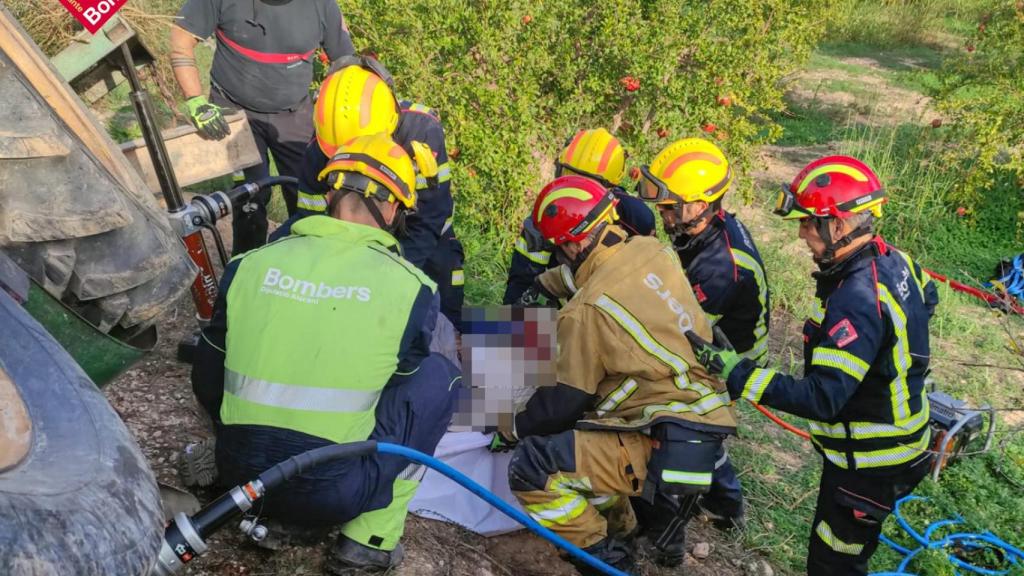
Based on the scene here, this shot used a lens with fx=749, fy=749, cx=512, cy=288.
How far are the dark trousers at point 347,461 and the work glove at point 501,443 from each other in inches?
27.9

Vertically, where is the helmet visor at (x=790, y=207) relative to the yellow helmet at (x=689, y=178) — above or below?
above

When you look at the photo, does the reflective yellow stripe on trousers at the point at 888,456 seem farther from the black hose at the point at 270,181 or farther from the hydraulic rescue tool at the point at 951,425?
the black hose at the point at 270,181

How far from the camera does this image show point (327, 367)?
7.61 feet

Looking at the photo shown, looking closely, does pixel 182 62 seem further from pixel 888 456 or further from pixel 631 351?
pixel 888 456

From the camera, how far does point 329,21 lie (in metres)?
4.92

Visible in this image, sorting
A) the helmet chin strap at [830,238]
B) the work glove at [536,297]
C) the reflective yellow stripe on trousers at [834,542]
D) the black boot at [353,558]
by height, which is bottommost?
the reflective yellow stripe on trousers at [834,542]

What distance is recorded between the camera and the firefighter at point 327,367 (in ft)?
7.64

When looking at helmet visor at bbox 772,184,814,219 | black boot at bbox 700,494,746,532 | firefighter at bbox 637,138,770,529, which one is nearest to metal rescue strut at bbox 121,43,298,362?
firefighter at bbox 637,138,770,529

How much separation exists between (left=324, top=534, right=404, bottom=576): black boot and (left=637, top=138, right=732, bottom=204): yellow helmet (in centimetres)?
224

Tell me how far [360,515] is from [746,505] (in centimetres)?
239

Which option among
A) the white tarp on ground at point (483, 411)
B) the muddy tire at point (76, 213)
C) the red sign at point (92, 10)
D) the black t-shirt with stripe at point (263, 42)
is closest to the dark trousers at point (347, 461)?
the white tarp on ground at point (483, 411)

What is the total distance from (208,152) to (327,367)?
2580mm

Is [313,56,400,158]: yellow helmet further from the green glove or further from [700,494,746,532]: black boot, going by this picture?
[700,494,746,532]: black boot

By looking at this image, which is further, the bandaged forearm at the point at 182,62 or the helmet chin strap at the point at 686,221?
the bandaged forearm at the point at 182,62
